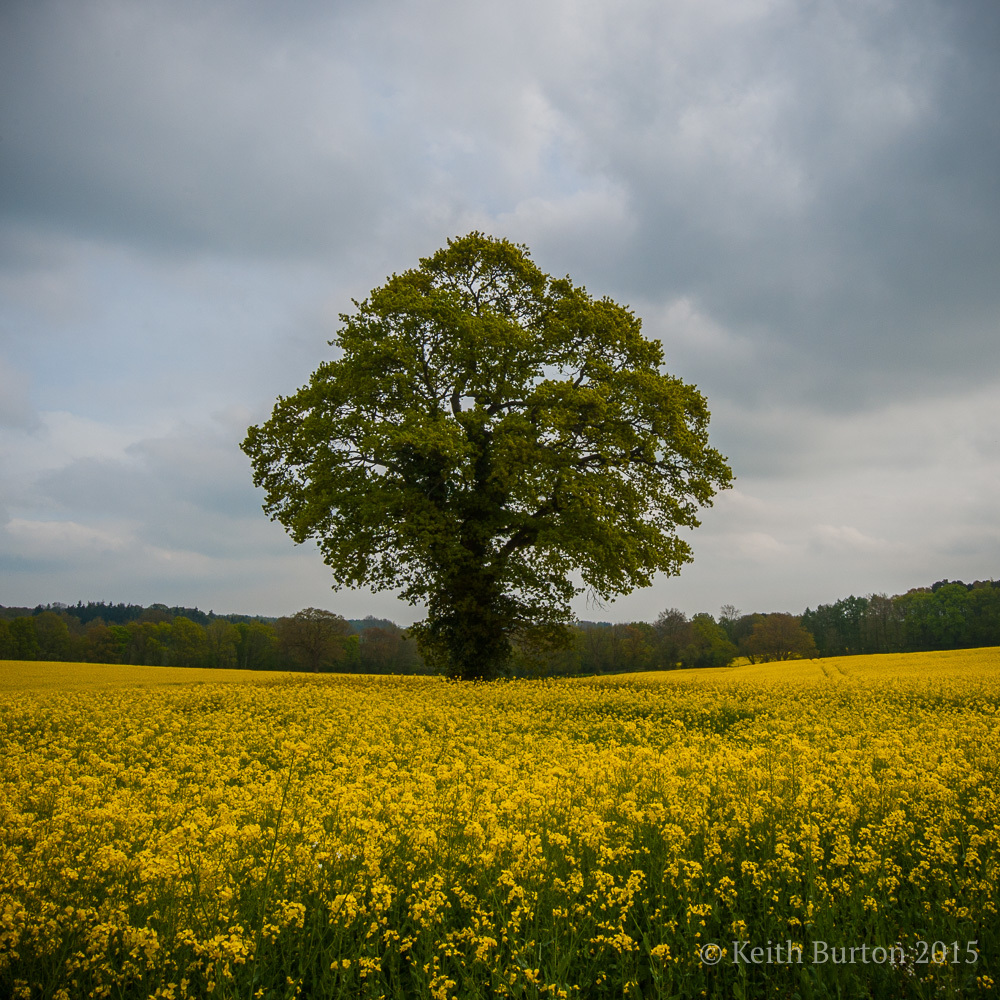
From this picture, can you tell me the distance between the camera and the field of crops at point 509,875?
353 cm

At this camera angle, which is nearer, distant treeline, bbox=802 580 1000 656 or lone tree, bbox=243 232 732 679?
lone tree, bbox=243 232 732 679

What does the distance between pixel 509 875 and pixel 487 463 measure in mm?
17039

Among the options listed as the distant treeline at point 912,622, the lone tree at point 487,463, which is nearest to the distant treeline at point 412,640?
the distant treeline at point 912,622

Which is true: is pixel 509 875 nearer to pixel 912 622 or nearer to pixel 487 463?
pixel 487 463

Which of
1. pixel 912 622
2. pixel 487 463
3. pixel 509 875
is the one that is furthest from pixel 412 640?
pixel 509 875

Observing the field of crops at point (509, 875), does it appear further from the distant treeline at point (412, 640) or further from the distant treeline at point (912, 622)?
the distant treeline at point (912, 622)

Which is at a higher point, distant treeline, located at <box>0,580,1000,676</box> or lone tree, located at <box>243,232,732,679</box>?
lone tree, located at <box>243,232,732,679</box>

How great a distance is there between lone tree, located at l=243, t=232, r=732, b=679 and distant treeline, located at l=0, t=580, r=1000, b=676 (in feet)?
113

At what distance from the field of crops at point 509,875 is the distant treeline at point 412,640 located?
158 feet

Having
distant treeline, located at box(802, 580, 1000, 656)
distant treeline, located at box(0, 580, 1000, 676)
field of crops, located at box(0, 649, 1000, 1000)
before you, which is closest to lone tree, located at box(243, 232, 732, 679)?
field of crops, located at box(0, 649, 1000, 1000)

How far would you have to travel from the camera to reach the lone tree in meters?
18.8

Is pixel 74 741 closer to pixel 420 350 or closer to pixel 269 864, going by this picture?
pixel 269 864

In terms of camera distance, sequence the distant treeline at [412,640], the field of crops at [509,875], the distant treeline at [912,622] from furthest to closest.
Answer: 1. the distant treeline at [912,622]
2. the distant treeline at [412,640]
3. the field of crops at [509,875]

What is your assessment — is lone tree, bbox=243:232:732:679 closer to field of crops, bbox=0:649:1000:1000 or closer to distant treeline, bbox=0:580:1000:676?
field of crops, bbox=0:649:1000:1000
